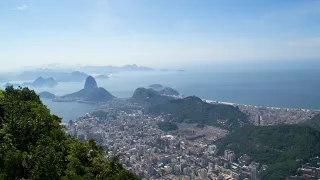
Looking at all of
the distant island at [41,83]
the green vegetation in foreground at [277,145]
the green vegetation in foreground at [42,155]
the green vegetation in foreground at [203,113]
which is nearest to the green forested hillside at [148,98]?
the green vegetation in foreground at [203,113]

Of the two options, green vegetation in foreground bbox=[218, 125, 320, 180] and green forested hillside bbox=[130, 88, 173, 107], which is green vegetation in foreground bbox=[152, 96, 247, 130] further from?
green vegetation in foreground bbox=[218, 125, 320, 180]

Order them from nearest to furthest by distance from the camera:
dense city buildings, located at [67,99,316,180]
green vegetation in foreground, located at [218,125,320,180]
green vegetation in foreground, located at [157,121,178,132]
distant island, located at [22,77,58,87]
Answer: dense city buildings, located at [67,99,316,180] → green vegetation in foreground, located at [218,125,320,180] → green vegetation in foreground, located at [157,121,178,132] → distant island, located at [22,77,58,87]

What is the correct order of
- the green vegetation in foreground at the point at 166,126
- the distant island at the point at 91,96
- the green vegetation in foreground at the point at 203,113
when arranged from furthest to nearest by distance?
the distant island at the point at 91,96
the green vegetation in foreground at the point at 203,113
the green vegetation in foreground at the point at 166,126

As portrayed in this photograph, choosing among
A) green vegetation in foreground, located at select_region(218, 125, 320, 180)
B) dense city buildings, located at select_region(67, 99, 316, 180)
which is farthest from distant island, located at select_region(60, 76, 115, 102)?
green vegetation in foreground, located at select_region(218, 125, 320, 180)

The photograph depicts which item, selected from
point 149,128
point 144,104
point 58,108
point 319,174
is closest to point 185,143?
point 149,128

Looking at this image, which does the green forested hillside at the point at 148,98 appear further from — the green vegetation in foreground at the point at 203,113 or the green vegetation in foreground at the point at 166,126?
the green vegetation in foreground at the point at 166,126

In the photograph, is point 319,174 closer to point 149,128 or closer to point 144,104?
point 149,128
